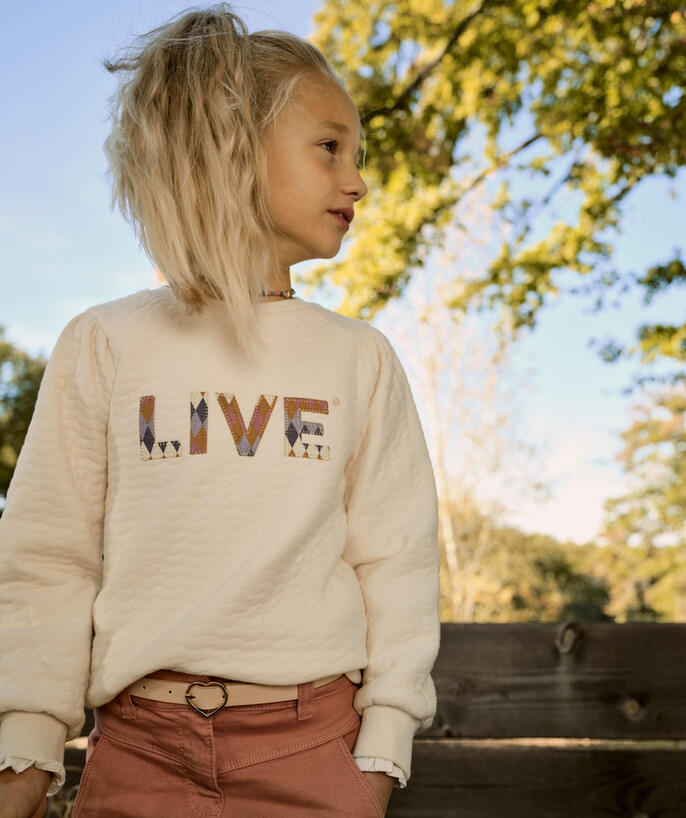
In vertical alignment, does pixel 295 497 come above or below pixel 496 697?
above

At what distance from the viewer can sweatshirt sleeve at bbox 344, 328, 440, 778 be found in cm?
127

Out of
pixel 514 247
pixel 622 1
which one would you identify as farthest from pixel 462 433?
pixel 622 1

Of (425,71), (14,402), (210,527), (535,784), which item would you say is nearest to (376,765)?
(210,527)

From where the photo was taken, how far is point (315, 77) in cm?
145

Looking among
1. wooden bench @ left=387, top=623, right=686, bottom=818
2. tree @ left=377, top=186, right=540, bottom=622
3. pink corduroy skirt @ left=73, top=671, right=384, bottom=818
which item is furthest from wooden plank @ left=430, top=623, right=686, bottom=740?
tree @ left=377, top=186, right=540, bottom=622

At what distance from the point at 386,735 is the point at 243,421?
57 cm

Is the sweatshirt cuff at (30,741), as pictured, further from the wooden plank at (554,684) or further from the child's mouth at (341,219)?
the wooden plank at (554,684)

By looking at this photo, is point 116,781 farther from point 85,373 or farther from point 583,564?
point 583,564

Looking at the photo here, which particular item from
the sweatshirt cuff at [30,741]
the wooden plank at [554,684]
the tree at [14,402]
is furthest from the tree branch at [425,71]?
the tree at [14,402]

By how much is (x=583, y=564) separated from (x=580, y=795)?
30.6 metres

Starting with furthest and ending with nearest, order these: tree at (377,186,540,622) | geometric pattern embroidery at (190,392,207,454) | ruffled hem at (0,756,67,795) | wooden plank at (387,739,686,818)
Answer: tree at (377,186,540,622) < wooden plank at (387,739,686,818) < geometric pattern embroidery at (190,392,207,454) < ruffled hem at (0,756,67,795)

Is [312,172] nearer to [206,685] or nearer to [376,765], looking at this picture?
[206,685]

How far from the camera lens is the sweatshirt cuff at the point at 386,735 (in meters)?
1.23

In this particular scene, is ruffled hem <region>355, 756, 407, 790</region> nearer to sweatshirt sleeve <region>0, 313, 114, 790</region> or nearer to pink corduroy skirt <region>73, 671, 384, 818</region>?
pink corduroy skirt <region>73, 671, 384, 818</region>
